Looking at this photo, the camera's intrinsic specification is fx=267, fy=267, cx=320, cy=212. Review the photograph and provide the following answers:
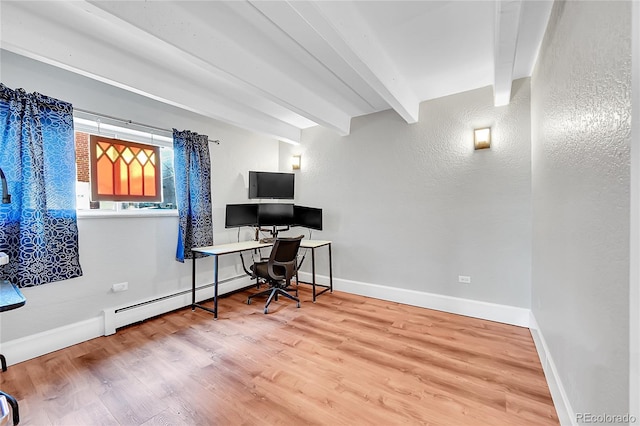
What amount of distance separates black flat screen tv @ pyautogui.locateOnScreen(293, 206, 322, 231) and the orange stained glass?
193 cm

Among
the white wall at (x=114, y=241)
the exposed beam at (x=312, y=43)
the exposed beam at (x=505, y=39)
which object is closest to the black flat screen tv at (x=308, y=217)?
the white wall at (x=114, y=241)

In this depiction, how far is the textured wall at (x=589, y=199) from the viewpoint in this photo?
2.92ft

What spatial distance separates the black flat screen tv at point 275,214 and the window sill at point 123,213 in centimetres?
116

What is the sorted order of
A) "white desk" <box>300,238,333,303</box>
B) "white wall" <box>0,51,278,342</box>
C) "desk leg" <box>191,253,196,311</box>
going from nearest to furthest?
"white wall" <box>0,51,278,342</box> < "desk leg" <box>191,253,196,311</box> < "white desk" <box>300,238,333,303</box>

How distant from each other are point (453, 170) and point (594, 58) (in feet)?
7.11

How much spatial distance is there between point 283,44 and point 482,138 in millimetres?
2314

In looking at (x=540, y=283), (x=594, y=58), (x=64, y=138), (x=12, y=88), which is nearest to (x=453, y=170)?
(x=540, y=283)

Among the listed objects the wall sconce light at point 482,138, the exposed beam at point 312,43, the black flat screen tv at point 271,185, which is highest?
the exposed beam at point 312,43

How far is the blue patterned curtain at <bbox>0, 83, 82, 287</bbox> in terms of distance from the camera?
213 cm

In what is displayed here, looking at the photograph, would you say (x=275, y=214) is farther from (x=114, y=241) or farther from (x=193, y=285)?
(x=114, y=241)

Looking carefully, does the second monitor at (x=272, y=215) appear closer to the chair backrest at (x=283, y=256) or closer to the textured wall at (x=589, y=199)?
the chair backrest at (x=283, y=256)

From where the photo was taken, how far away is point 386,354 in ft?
7.72

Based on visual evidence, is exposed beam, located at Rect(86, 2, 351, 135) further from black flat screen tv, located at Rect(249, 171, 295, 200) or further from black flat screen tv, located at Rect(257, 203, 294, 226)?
black flat screen tv, located at Rect(257, 203, 294, 226)

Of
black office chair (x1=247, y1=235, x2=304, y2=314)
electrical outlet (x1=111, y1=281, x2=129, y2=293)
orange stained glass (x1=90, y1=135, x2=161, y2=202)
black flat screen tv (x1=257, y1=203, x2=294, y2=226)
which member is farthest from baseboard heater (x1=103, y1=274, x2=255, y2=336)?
Answer: orange stained glass (x1=90, y1=135, x2=161, y2=202)
